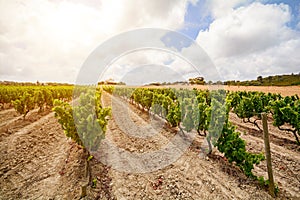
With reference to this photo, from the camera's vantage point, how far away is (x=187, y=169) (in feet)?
21.4

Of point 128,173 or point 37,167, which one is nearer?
point 128,173

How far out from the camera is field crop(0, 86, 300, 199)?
520cm

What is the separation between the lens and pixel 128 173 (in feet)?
20.5

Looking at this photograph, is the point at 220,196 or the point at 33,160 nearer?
the point at 220,196

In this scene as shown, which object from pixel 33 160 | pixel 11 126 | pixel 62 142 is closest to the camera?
pixel 33 160

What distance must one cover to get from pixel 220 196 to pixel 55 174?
535 centimetres

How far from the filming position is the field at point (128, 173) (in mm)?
5203

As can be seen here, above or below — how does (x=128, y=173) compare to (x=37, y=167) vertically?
below

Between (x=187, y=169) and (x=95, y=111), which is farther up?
(x=95, y=111)

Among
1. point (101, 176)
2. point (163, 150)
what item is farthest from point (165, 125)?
point (101, 176)

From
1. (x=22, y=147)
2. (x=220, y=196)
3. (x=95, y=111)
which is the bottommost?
(x=220, y=196)

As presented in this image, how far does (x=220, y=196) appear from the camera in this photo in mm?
5047

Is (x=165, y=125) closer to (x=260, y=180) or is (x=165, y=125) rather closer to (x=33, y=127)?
(x=260, y=180)

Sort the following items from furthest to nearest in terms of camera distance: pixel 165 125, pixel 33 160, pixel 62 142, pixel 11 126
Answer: pixel 165 125, pixel 11 126, pixel 62 142, pixel 33 160
